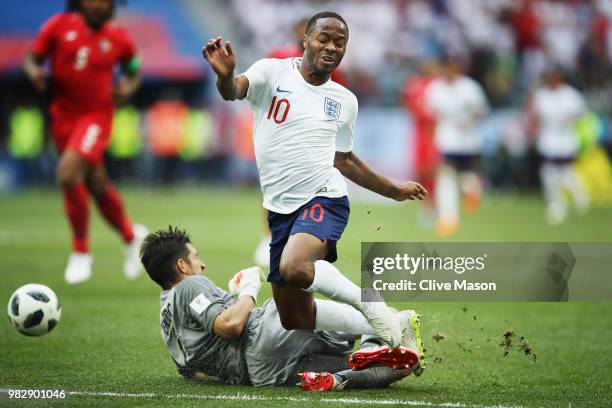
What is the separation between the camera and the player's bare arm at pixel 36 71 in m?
9.91

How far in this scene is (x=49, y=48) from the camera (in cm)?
1010

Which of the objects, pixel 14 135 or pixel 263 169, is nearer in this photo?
→ pixel 263 169

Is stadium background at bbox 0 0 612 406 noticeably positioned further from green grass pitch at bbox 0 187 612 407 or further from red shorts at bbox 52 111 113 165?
red shorts at bbox 52 111 113 165

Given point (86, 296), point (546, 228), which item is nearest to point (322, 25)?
point (86, 296)

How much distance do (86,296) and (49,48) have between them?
2518mm

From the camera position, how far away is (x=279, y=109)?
604 cm

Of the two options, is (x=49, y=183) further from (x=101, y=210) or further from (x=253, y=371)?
(x=253, y=371)

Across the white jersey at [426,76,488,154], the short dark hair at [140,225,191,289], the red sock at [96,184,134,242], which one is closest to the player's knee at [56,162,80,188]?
the red sock at [96,184,134,242]

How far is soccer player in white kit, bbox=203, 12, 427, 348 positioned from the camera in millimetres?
5672

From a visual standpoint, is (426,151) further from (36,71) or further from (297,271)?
(297,271)

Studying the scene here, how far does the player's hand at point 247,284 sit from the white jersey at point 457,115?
11313 millimetres

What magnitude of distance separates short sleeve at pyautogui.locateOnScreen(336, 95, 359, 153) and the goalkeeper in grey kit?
986 millimetres

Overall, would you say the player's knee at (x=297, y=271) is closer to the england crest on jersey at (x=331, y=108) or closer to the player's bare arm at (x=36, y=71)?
the england crest on jersey at (x=331, y=108)

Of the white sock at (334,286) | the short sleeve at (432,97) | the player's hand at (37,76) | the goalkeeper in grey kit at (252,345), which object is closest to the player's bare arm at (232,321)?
the goalkeeper in grey kit at (252,345)
